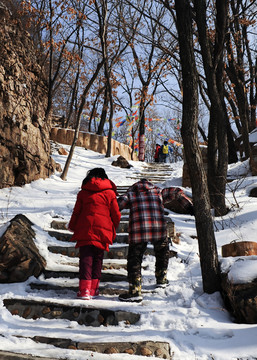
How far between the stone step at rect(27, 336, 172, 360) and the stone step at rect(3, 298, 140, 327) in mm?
464

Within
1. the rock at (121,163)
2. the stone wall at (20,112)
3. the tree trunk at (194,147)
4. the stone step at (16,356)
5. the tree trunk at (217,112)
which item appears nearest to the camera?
the stone step at (16,356)

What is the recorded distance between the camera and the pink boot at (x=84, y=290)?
3166 millimetres

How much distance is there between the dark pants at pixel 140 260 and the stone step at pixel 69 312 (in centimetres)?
48

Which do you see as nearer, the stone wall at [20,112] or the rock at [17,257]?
the rock at [17,257]

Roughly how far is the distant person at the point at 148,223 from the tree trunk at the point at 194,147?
0.25 metres

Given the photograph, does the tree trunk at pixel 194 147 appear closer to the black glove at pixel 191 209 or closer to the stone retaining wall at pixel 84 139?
the black glove at pixel 191 209

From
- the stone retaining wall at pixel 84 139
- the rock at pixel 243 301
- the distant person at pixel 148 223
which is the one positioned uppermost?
the stone retaining wall at pixel 84 139

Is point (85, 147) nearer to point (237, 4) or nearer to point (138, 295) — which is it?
point (237, 4)

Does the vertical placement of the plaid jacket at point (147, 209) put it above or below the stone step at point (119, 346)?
above

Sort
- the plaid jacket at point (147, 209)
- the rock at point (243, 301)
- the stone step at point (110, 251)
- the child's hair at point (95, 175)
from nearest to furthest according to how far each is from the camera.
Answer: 1. the rock at point (243, 301)
2. the plaid jacket at point (147, 209)
3. the child's hair at point (95, 175)
4. the stone step at point (110, 251)

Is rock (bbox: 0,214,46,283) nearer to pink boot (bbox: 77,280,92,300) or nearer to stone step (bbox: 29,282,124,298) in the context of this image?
stone step (bbox: 29,282,124,298)

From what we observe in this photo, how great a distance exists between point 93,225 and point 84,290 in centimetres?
71

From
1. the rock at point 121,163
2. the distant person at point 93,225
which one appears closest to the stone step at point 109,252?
the distant person at point 93,225

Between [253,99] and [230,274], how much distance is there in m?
12.7
